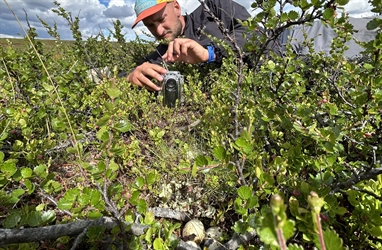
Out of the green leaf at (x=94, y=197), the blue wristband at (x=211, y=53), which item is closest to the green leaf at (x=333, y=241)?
the green leaf at (x=94, y=197)

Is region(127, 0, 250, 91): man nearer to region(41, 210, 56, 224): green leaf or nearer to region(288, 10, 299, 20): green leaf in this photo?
region(288, 10, 299, 20): green leaf

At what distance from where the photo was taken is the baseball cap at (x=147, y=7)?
3.04 m

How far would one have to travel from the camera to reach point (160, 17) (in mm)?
3227

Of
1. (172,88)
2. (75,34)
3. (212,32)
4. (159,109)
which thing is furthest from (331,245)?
(75,34)

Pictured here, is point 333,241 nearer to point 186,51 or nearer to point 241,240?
point 241,240

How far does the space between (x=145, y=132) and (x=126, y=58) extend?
5.96 ft

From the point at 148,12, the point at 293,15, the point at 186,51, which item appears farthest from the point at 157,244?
the point at 148,12

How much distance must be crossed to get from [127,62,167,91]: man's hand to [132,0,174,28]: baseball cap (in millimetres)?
874

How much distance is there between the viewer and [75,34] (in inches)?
116

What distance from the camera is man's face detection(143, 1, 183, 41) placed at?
10.6ft

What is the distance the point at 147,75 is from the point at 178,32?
125cm

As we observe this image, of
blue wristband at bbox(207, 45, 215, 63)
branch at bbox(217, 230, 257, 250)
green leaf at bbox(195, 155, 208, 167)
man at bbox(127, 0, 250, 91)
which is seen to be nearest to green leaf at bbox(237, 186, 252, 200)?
green leaf at bbox(195, 155, 208, 167)

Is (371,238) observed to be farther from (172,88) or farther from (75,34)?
(75,34)

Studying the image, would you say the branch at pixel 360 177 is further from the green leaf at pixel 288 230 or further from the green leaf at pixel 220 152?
the green leaf at pixel 288 230
